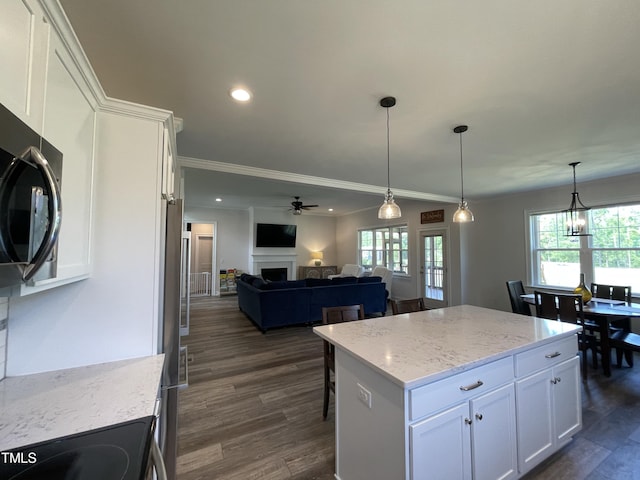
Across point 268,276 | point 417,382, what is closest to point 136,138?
point 417,382

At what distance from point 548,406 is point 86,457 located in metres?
2.53

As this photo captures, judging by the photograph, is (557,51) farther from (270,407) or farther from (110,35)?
(270,407)

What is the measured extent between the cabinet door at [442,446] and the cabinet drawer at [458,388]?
0.05 metres

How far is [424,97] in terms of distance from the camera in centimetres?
206

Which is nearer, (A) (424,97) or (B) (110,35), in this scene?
(B) (110,35)

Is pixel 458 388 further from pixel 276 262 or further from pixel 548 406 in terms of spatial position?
A: pixel 276 262

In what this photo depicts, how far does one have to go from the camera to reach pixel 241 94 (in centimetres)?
203

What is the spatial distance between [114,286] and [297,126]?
196 cm

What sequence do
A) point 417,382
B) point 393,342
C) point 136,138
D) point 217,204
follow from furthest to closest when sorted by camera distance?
point 217,204 < point 393,342 < point 136,138 < point 417,382

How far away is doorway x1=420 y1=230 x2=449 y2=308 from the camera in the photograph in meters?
6.47

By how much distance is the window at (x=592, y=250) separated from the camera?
4.08 meters

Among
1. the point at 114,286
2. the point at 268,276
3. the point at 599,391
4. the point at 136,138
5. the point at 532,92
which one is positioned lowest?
the point at 599,391

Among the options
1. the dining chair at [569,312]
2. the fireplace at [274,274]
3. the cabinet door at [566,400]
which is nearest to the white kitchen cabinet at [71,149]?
the cabinet door at [566,400]

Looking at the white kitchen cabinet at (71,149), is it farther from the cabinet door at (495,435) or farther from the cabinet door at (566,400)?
the cabinet door at (566,400)
